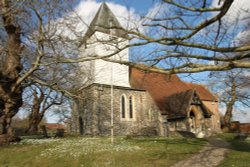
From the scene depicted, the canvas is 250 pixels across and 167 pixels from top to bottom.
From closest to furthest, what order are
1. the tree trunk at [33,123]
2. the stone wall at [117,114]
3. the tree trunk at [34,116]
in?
1. the stone wall at [117,114]
2. the tree trunk at [34,116]
3. the tree trunk at [33,123]

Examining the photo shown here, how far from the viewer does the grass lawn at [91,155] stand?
1192cm

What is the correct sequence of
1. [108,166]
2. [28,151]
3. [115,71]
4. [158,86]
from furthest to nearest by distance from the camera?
1. [158,86]
2. [115,71]
3. [28,151]
4. [108,166]

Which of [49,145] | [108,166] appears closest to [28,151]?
[49,145]

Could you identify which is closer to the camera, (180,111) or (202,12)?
(202,12)

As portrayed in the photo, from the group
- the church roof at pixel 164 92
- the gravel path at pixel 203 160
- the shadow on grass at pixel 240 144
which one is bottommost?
the gravel path at pixel 203 160

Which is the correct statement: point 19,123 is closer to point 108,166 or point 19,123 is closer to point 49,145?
point 49,145

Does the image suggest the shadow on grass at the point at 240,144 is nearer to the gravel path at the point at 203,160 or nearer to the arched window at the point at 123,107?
the gravel path at the point at 203,160

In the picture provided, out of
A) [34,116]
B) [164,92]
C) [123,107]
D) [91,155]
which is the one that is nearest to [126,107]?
[123,107]

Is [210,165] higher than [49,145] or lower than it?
lower

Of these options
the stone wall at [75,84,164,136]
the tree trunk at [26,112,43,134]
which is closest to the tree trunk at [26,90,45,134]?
the tree trunk at [26,112,43,134]

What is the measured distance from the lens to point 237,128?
141 ft

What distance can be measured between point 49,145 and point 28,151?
1.54m

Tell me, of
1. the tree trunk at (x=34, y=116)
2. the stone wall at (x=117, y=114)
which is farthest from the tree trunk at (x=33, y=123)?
the stone wall at (x=117, y=114)

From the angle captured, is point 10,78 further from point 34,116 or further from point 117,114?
point 34,116
